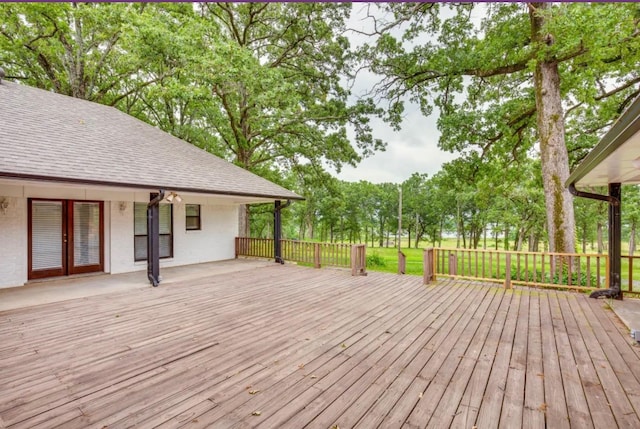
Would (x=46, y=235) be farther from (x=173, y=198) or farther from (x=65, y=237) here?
(x=173, y=198)

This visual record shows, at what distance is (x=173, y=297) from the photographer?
5832 mm

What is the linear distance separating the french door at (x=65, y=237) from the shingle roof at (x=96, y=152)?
1.55m

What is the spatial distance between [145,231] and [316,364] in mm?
7664

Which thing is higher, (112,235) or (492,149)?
(492,149)

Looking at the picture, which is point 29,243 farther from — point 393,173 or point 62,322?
point 393,173

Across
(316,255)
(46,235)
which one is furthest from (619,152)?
(46,235)

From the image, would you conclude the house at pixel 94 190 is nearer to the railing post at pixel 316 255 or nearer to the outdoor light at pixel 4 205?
the outdoor light at pixel 4 205

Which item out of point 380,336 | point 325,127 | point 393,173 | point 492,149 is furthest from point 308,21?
point 393,173

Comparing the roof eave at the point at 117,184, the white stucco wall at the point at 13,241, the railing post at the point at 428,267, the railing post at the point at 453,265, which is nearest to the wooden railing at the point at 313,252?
the railing post at the point at 428,267

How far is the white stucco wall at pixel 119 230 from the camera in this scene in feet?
21.1

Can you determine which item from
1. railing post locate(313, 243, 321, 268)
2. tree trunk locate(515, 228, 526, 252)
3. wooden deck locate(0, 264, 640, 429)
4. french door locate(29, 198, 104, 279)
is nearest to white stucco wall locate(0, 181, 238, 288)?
french door locate(29, 198, 104, 279)

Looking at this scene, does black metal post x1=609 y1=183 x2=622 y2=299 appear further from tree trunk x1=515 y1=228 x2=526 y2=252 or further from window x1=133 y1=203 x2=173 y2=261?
tree trunk x1=515 y1=228 x2=526 y2=252

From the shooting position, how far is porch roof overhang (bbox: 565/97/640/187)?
222cm

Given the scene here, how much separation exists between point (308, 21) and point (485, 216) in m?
25.6
